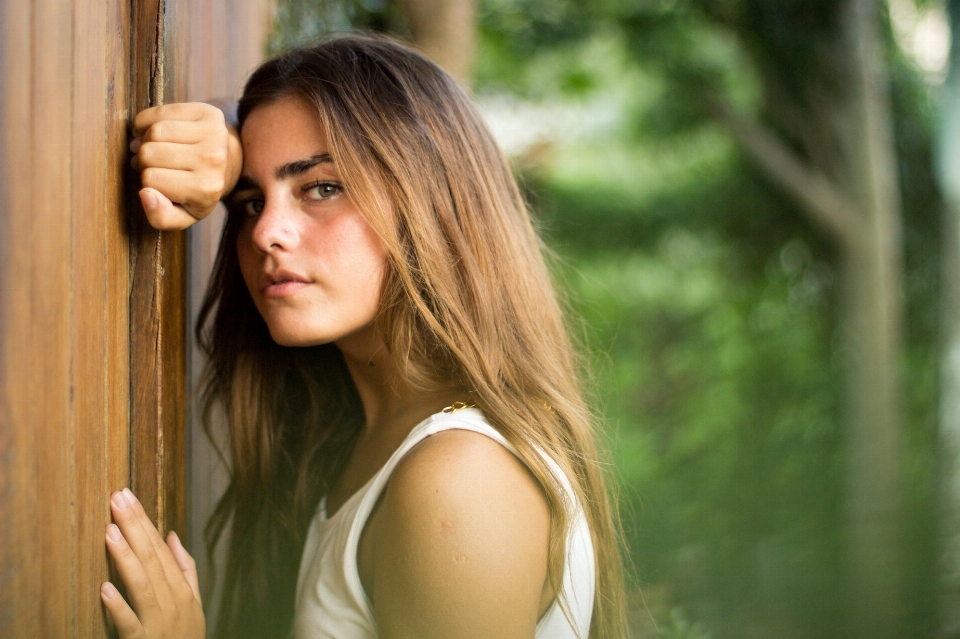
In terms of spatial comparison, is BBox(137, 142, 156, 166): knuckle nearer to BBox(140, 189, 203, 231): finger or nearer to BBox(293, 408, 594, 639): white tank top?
BBox(140, 189, 203, 231): finger

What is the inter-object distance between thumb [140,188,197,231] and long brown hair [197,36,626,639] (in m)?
0.25

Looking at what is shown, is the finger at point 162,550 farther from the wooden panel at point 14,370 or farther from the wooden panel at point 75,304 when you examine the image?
the wooden panel at point 14,370

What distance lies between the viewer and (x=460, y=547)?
907 millimetres

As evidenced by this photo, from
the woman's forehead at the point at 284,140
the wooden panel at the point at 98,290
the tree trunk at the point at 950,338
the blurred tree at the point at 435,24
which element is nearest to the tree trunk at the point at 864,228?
the tree trunk at the point at 950,338

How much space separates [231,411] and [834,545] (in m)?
3.28

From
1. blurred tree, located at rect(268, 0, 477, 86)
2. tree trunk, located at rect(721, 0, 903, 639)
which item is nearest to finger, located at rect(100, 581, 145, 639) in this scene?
blurred tree, located at rect(268, 0, 477, 86)

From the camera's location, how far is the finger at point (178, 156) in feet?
3.10

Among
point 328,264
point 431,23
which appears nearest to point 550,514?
point 328,264

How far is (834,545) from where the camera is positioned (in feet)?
12.3

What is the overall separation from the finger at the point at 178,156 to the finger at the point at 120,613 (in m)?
0.51

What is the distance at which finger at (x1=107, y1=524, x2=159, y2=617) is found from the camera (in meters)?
0.91

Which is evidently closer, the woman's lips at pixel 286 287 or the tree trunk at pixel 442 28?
the woman's lips at pixel 286 287

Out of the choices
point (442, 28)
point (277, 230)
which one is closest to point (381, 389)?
point (277, 230)

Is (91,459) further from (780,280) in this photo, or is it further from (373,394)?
(780,280)
